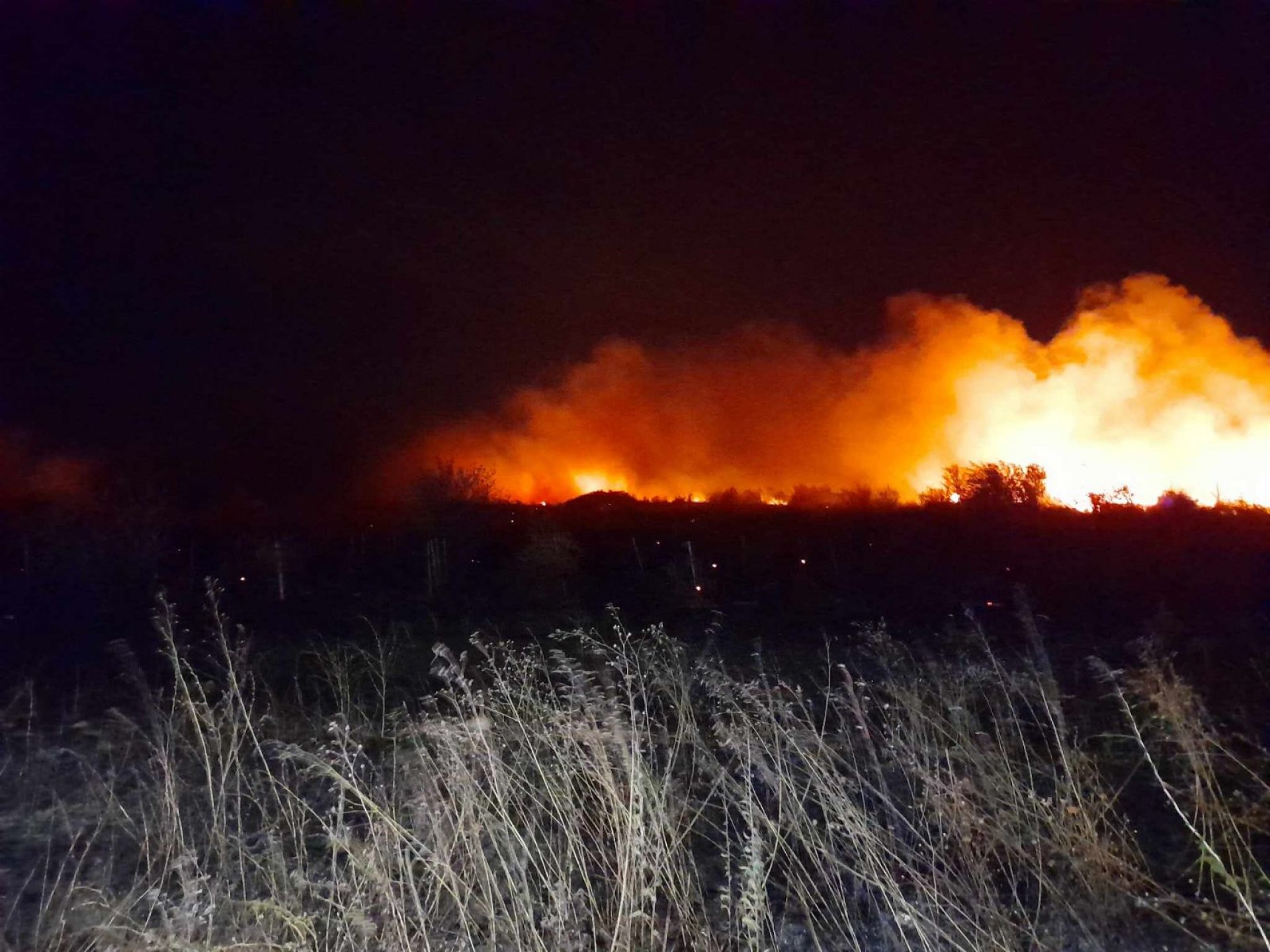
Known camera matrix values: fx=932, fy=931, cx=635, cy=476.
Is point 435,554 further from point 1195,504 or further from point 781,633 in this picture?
point 1195,504

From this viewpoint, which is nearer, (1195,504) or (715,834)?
(715,834)

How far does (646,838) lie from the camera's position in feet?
12.2

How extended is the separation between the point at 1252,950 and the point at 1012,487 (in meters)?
20.8

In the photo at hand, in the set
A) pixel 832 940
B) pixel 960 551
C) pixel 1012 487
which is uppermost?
pixel 1012 487

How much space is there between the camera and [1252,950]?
10.8 ft

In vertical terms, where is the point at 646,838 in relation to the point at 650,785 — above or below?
below

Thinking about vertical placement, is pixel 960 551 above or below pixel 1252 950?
above

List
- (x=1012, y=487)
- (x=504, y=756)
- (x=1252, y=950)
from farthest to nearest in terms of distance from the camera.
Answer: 1. (x=1012, y=487)
2. (x=504, y=756)
3. (x=1252, y=950)

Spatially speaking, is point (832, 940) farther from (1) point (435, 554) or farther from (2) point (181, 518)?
(2) point (181, 518)

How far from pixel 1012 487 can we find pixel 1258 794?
19216mm

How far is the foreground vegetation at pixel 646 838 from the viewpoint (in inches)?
135

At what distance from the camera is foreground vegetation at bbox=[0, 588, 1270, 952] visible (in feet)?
11.3

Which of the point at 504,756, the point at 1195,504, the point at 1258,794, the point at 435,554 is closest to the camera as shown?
the point at 1258,794

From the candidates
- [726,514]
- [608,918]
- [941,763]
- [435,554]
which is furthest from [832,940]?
[726,514]
